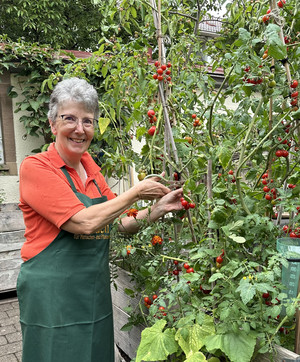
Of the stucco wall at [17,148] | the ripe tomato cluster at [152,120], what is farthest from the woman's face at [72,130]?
the stucco wall at [17,148]

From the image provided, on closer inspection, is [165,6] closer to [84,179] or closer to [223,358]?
[84,179]

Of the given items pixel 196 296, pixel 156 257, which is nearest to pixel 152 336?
pixel 196 296

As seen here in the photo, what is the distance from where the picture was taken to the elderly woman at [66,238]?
5.16ft

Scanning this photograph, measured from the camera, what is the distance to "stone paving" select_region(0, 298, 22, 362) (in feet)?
10.4

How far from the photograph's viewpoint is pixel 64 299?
5.39 ft

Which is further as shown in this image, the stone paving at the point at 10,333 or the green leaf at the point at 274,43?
the stone paving at the point at 10,333

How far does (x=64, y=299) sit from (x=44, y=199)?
1.51 ft

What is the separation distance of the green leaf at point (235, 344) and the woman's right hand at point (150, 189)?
64cm

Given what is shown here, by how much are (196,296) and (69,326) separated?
64 cm

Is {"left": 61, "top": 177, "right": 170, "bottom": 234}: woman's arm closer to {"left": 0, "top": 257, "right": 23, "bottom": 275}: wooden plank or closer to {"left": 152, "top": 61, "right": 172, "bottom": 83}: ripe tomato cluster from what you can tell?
{"left": 152, "top": 61, "right": 172, "bottom": 83}: ripe tomato cluster

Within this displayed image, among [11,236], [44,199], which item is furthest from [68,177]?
[11,236]

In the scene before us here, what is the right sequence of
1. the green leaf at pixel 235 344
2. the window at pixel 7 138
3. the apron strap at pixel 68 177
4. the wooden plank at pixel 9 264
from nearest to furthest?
the green leaf at pixel 235 344 → the apron strap at pixel 68 177 → the wooden plank at pixel 9 264 → the window at pixel 7 138

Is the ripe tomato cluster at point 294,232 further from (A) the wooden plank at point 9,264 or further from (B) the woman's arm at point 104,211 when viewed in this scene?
(A) the wooden plank at point 9,264

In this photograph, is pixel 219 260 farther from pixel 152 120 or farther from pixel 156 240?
pixel 152 120
